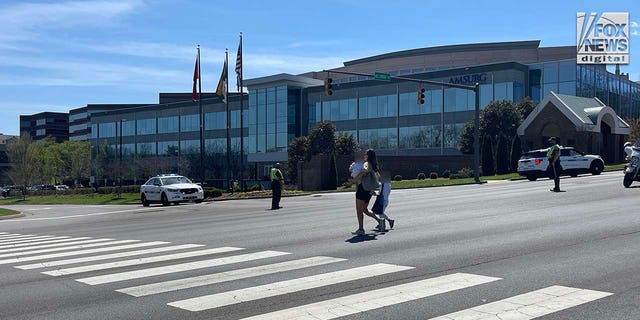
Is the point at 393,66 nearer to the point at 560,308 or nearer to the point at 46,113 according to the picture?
the point at 560,308

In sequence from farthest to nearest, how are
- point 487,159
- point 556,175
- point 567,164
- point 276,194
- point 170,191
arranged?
point 487,159 → point 567,164 → point 170,191 → point 276,194 → point 556,175

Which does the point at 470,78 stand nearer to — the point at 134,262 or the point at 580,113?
the point at 580,113

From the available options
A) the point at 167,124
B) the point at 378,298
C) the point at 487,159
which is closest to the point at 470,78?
the point at 487,159

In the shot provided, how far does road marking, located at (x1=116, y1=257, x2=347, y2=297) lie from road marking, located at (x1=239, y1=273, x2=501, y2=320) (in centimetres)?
192

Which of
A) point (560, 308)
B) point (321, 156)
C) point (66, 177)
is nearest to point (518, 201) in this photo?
point (560, 308)

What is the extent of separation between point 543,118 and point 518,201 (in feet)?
102

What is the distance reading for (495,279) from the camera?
7.75 m

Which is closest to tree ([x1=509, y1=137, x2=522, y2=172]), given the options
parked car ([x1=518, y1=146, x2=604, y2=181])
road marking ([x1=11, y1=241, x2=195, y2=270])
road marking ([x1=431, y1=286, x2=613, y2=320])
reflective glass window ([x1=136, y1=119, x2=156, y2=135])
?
parked car ([x1=518, y1=146, x2=604, y2=181])

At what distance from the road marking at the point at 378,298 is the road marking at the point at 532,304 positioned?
0.75m

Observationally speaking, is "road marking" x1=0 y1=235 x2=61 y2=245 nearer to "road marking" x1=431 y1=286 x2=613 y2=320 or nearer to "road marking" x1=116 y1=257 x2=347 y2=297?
"road marking" x1=116 y1=257 x2=347 y2=297

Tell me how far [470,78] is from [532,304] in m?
64.9

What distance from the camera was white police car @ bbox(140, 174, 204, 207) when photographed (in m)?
32.5

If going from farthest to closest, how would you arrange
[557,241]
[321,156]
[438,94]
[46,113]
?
[46,113] → [438,94] → [321,156] → [557,241]

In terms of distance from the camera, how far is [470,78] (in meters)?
69.1
